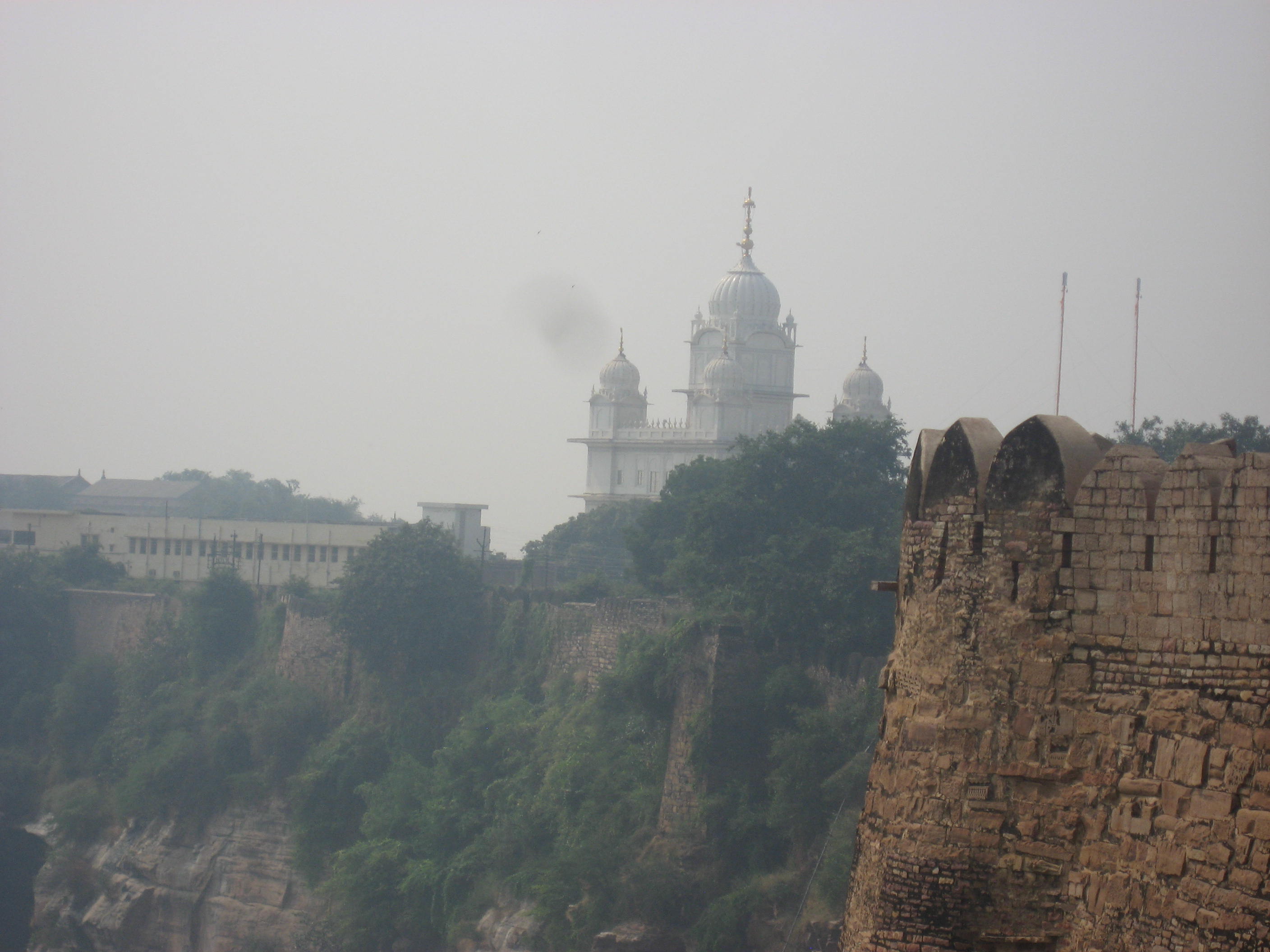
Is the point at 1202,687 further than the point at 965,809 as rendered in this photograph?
No

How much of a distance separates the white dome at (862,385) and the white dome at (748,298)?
305 cm

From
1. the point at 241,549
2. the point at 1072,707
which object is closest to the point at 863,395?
the point at 241,549

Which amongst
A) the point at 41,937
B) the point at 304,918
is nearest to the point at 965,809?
the point at 304,918

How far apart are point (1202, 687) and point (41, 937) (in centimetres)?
3438

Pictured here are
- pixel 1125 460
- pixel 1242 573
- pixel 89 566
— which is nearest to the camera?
pixel 1242 573

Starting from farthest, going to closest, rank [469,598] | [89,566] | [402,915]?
[89,566] < [469,598] < [402,915]

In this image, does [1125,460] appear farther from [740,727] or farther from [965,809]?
[740,727]

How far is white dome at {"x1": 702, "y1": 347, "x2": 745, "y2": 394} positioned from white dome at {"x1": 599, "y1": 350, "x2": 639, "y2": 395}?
15.6 ft

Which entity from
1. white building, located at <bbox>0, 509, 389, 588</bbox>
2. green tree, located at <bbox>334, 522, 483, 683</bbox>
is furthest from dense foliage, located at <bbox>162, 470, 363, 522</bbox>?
green tree, located at <bbox>334, 522, 483, 683</bbox>

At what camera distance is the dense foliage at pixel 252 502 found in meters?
72.1

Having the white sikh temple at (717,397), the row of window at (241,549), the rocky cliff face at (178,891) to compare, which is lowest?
the rocky cliff face at (178,891)

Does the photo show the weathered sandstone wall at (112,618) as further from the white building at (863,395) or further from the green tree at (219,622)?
the white building at (863,395)

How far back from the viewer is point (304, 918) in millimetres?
32469

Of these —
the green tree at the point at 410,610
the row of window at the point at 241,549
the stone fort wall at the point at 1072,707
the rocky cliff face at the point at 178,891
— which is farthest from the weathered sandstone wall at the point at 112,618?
the stone fort wall at the point at 1072,707
